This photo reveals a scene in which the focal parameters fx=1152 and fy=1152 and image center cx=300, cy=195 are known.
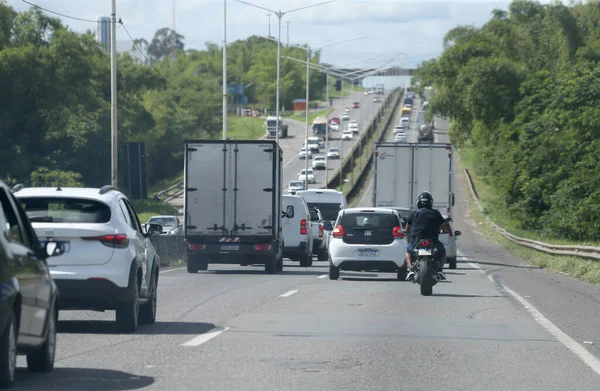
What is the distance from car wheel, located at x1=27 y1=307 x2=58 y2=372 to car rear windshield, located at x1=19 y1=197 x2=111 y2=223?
3030mm

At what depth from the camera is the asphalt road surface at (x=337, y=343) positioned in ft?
31.2

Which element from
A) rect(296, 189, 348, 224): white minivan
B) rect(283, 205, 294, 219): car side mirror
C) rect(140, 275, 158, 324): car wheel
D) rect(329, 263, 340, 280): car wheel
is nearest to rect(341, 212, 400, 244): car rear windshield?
rect(329, 263, 340, 280): car wheel

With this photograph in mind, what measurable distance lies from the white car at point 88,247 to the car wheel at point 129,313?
11 millimetres

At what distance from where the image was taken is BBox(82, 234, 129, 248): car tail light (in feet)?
41.3

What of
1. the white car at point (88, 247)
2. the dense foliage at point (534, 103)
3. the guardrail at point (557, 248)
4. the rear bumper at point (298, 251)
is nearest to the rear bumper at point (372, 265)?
the guardrail at point (557, 248)

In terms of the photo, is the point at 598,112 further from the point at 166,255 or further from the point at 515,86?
the point at 166,255

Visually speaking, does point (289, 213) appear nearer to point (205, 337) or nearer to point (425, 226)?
point (425, 226)

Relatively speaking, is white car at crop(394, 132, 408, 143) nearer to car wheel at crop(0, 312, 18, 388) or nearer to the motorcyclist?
the motorcyclist

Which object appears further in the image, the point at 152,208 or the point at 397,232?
the point at 152,208

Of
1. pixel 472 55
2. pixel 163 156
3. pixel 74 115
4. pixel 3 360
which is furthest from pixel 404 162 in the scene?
pixel 163 156

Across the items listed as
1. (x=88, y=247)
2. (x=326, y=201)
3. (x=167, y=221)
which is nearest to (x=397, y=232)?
(x=88, y=247)

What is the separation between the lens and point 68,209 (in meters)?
12.7

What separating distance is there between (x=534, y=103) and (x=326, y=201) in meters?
25.3

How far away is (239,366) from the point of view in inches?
405
